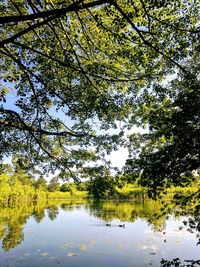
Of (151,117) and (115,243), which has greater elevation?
(151,117)

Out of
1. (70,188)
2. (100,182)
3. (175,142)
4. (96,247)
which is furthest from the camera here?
(96,247)

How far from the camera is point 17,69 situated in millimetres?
10078

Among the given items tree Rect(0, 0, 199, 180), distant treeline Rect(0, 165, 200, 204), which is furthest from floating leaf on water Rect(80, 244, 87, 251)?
tree Rect(0, 0, 199, 180)

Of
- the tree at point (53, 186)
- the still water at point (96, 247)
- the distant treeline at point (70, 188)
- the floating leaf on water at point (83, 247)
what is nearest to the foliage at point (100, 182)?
the distant treeline at point (70, 188)

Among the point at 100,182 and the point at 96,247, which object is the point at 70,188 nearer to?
the point at 100,182

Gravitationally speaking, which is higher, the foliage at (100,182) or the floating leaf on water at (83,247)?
the foliage at (100,182)

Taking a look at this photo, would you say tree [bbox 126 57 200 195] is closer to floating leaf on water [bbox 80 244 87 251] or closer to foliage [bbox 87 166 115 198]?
foliage [bbox 87 166 115 198]

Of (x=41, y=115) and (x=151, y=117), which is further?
(x=41, y=115)

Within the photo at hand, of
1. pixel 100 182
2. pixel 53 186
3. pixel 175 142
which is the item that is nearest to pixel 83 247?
pixel 100 182

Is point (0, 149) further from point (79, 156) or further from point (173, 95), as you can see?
point (173, 95)

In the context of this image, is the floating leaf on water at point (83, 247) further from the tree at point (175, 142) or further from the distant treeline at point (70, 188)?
the tree at point (175, 142)

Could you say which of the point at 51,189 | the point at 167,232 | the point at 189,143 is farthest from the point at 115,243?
the point at 51,189

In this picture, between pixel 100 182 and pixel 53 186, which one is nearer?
pixel 100 182

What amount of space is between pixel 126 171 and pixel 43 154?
3763mm
